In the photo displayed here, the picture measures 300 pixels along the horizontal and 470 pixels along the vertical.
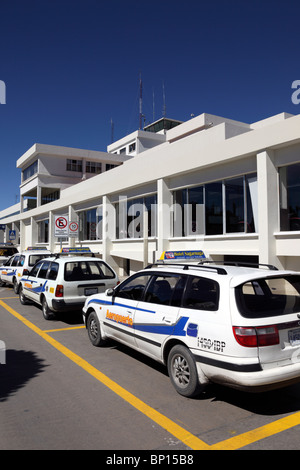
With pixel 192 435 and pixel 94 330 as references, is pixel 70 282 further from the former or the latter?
pixel 192 435

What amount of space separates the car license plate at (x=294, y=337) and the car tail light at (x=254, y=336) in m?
0.30

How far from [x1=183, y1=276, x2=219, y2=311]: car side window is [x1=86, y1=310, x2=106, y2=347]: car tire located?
8.55 feet

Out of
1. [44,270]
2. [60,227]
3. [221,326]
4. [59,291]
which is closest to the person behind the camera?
[221,326]

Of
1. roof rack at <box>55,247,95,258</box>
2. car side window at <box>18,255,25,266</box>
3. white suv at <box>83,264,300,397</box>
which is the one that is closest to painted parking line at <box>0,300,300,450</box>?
white suv at <box>83,264,300,397</box>

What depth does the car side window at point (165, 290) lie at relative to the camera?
505 centimetres

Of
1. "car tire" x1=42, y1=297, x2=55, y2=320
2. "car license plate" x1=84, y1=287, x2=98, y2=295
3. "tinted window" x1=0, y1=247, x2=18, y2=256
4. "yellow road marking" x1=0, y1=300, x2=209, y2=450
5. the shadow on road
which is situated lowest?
the shadow on road

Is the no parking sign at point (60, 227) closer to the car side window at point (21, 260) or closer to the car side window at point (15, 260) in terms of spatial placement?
the car side window at point (15, 260)

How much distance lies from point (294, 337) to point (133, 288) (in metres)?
2.79

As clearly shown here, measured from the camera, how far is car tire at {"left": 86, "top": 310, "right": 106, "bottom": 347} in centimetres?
684

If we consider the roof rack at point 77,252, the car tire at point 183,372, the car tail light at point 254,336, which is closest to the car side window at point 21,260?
the roof rack at point 77,252

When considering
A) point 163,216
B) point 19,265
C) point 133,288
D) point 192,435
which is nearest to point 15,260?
point 19,265

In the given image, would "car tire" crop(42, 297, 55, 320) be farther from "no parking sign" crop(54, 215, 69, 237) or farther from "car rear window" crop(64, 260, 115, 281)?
"no parking sign" crop(54, 215, 69, 237)

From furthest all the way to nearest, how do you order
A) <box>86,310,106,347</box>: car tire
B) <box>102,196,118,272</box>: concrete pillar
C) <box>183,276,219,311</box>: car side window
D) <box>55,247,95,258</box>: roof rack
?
<box>102,196,118,272</box>: concrete pillar → <box>55,247,95,258</box>: roof rack → <box>86,310,106,347</box>: car tire → <box>183,276,219,311</box>: car side window

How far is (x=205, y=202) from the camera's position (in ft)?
52.3
